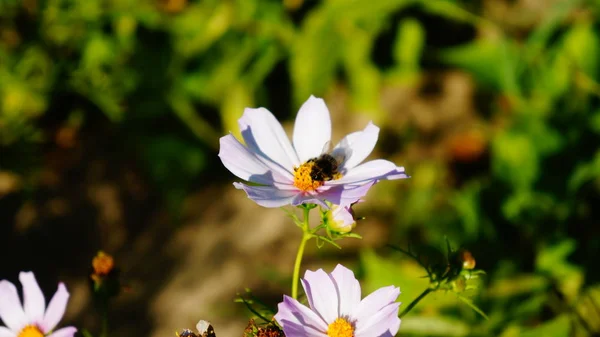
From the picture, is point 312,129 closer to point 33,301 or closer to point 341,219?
point 341,219

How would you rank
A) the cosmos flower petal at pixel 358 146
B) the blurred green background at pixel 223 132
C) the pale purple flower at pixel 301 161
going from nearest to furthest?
1. the pale purple flower at pixel 301 161
2. the cosmos flower petal at pixel 358 146
3. the blurred green background at pixel 223 132

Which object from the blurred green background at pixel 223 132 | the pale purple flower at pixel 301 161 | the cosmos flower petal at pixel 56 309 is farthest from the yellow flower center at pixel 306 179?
the blurred green background at pixel 223 132

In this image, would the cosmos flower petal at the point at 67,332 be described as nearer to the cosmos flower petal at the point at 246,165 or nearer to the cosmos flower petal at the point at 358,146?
the cosmos flower petal at the point at 246,165

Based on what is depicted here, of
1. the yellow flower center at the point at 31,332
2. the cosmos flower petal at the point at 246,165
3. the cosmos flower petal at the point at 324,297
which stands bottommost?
the cosmos flower petal at the point at 324,297

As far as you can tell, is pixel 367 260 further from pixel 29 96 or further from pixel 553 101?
pixel 29 96

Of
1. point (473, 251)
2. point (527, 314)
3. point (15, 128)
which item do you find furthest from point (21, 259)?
point (527, 314)

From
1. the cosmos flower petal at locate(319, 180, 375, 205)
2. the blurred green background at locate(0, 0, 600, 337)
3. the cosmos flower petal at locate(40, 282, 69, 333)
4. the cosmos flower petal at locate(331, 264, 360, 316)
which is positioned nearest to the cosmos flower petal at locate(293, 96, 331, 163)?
the cosmos flower petal at locate(319, 180, 375, 205)

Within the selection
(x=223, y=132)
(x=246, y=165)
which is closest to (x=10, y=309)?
(x=246, y=165)
